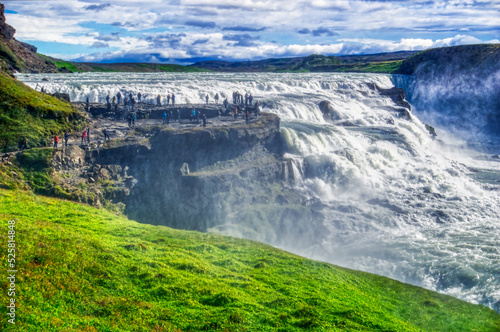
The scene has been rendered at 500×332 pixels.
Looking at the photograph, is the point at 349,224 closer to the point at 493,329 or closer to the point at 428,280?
the point at 428,280

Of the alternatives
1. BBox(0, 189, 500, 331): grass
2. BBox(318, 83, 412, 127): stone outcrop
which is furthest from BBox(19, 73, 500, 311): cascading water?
BBox(0, 189, 500, 331): grass

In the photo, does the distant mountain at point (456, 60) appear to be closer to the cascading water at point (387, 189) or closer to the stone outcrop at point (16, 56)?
the cascading water at point (387, 189)

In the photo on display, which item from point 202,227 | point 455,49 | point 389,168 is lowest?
point 202,227

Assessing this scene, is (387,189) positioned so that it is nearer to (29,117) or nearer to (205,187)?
(205,187)

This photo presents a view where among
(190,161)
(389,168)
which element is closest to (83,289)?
(190,161)

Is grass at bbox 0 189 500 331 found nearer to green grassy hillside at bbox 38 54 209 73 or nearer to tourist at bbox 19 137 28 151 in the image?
tourist at bbox 19 137 28 151

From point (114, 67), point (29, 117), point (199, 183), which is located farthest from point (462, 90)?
point (114, 67)

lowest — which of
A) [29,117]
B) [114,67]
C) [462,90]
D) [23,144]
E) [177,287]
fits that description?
[177,287]
